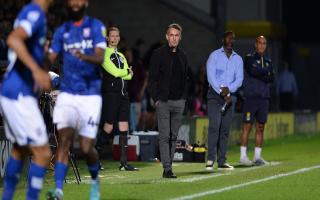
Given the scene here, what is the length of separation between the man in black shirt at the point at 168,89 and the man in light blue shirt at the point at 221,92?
1.33 meters

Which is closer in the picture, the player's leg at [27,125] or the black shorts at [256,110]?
the player's leg at [27,125]

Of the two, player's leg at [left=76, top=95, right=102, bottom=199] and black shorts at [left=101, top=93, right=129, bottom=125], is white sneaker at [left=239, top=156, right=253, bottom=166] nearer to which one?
black shorts at [left=101, top=93, right=129, bottom=125]

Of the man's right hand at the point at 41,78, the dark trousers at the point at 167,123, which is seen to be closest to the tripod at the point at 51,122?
the dark trousers at the point at 167,123

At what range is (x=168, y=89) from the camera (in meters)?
14.9

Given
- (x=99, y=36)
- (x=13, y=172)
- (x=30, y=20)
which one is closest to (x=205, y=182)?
(x=99, y=36)

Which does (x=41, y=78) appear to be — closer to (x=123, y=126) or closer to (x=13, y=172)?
(x=13, y=172)

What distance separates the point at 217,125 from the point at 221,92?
20.6 inches

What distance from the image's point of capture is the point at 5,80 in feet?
31.5

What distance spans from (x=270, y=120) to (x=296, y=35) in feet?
48.3

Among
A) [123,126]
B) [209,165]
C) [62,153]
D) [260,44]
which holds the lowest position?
[209,165]

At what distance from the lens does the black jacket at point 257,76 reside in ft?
57.2

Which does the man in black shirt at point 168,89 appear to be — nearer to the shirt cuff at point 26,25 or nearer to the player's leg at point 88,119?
the player's leg at point 88,119

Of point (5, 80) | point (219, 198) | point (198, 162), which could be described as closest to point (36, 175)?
point (5, 80)

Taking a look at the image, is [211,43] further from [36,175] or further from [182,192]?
[36,175]
